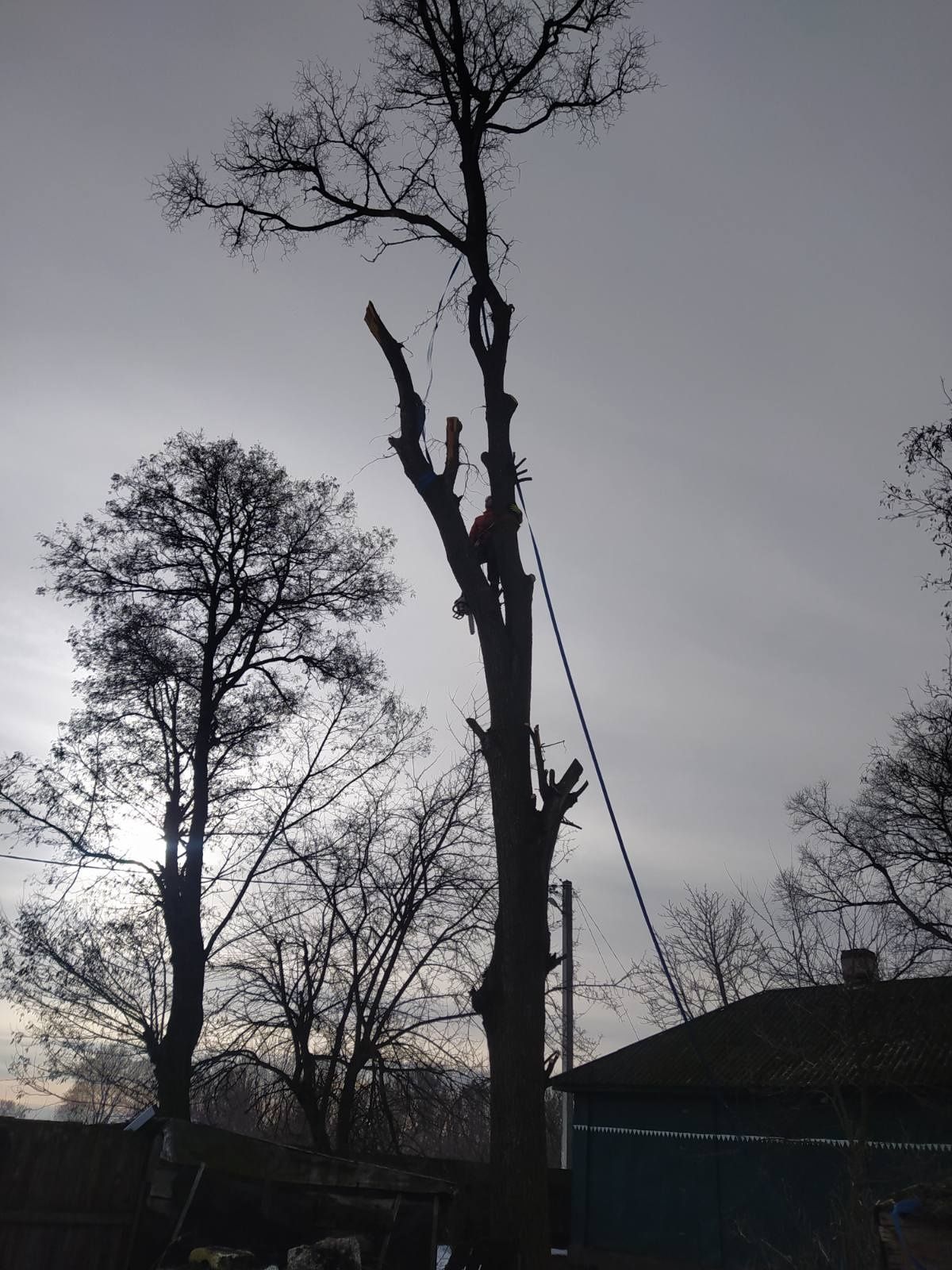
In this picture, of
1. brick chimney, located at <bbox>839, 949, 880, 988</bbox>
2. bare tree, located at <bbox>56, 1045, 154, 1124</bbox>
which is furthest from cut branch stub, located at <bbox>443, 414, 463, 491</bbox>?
bare tree, located at <bbox>56, 1045, 154, 1124</bbox>

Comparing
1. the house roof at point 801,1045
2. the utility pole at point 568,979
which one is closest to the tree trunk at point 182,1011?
the house roof at point 801,1045

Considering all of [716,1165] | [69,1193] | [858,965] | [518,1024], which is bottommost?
[716,1165]

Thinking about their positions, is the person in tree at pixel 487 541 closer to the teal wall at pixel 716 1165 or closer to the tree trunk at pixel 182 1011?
the tree trunk at pixel 182 1011

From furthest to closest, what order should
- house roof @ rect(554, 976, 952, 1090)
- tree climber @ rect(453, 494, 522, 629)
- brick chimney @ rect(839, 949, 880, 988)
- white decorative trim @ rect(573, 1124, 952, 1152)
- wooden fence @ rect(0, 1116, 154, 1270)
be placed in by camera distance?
1. house roof @ rect(554, 976, 952, 1090)
2. white decorative trim @ rect(573, 1124, 952, 1152)
3. brick chimney @ rect(839, 949, 880, 988)
4. tree climber @ rect(453, 494, 522, 629)
5. wooden fence @ rect(0, 1116, 154, 1270)

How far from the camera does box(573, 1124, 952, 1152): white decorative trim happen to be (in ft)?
47.4

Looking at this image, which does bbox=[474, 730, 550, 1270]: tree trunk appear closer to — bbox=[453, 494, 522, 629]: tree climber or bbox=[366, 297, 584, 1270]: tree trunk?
bbox=[366, 297, 584, 1270]: tree trunk

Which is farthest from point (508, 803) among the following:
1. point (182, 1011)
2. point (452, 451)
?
point (182, 1011)

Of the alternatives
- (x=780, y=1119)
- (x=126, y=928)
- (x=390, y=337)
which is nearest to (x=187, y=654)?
(x=126, y=928)

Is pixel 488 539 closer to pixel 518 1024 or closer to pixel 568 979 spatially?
pixel 518 1024

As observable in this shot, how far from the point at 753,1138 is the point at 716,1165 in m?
1.70

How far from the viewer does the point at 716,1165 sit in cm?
1773

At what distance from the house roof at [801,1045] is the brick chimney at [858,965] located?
0.46 ft

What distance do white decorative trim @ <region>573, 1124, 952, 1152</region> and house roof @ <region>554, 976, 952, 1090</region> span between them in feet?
2.80

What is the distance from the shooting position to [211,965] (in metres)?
15.4
